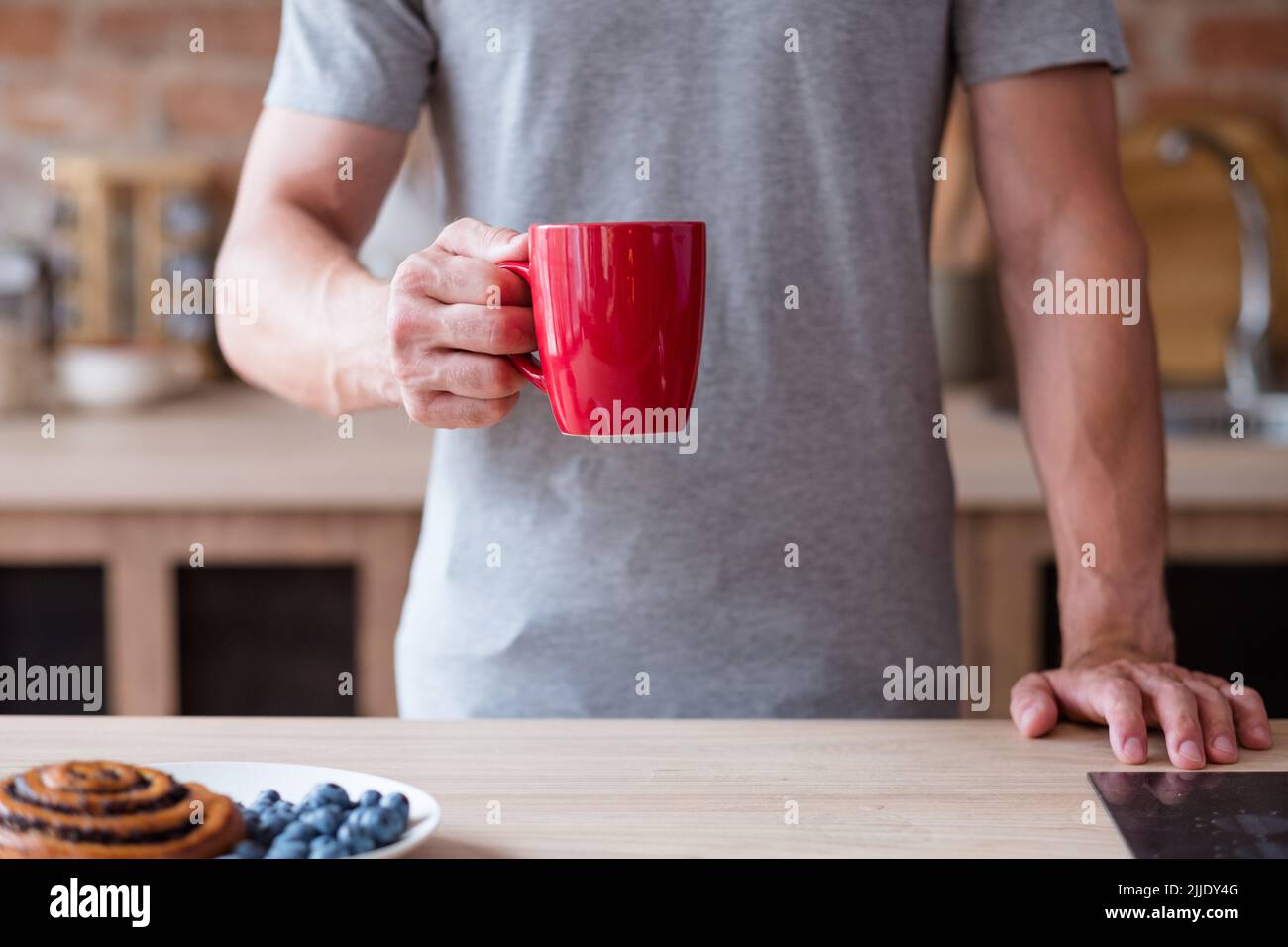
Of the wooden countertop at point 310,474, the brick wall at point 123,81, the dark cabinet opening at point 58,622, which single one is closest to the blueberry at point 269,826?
the wooden countertop at point 310,474

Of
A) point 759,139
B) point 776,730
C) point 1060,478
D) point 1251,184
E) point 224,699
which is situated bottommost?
point 224,699

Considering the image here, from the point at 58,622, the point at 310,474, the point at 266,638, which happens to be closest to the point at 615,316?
the point at 310,474

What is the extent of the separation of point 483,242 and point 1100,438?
1.61ft

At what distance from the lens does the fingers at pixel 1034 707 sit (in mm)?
816

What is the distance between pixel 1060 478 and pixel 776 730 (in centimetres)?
32

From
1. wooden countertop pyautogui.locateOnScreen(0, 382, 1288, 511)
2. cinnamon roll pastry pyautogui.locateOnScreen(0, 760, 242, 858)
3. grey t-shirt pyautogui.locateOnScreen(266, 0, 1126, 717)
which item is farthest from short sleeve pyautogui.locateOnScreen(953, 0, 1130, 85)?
cinnamon roll pastry pyautogui.locateOnScreen(0, 760, 242, 858)

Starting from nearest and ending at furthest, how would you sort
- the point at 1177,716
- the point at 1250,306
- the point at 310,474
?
1. the point at 1177,716
2. the point at 310,474
3. the point at 1250,306

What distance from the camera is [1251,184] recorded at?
6.50 feet

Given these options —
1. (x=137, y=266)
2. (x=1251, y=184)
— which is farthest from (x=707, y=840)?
(x=137, y=266)

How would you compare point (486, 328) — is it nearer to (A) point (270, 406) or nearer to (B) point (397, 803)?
(B) point (397, 803)

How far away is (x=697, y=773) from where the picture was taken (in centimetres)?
75

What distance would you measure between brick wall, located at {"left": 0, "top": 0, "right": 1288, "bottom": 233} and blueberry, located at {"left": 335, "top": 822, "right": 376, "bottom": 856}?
6.13 ft
